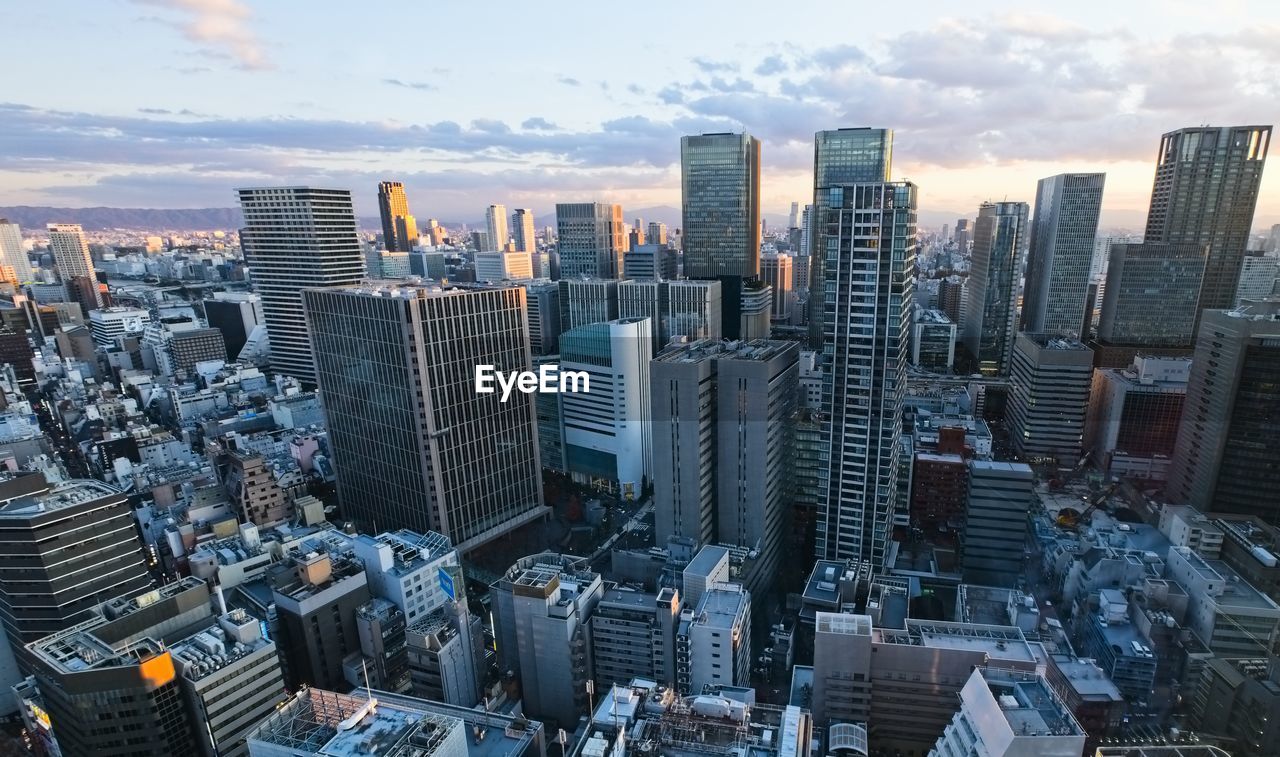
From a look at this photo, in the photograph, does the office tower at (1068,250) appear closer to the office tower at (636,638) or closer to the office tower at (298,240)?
the office tower at (636,638)

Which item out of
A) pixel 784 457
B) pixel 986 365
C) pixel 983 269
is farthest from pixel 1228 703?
pixel 983 269

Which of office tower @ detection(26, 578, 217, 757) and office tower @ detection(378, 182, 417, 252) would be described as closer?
office tower @ detection(26, 578, 217, 757)

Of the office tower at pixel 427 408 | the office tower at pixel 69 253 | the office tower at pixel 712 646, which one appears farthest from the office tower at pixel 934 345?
the office tower at pixel 69 253

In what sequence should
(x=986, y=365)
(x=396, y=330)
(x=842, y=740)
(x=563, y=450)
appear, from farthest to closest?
1. (x=986, y=365)
2. (x=563, y=450)
3. (x=396, y=330)
4. (x=842, y=740)

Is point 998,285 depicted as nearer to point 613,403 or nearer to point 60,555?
point 613,403

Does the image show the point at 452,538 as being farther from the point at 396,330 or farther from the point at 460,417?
the point at 396,330

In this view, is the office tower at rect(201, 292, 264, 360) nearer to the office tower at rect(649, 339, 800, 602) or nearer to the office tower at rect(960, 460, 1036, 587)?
the office tower at rect(649, 339, 800, 602)

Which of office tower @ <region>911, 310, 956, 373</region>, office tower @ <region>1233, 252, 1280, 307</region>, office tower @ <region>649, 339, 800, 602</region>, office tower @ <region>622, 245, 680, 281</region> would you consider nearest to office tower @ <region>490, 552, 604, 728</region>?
office tower @ <region>649, 339, 800, 602</region>

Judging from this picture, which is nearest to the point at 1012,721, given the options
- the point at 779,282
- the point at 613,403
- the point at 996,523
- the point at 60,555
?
the point at 996,523
